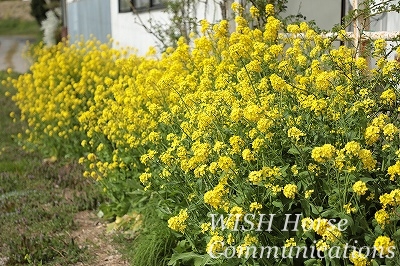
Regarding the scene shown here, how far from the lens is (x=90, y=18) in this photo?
17172mm

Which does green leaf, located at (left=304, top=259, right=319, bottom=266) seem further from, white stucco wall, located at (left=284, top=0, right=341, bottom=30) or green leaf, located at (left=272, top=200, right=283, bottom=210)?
white stucco wall, located at (left=284, top=0, right=341, bottom=30)

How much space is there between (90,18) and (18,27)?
32855 mm

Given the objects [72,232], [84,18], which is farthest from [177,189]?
[84,18]

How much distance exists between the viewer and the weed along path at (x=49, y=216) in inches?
191

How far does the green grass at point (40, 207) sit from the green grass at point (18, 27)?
38.0 m

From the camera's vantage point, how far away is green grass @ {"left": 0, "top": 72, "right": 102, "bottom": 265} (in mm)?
4879

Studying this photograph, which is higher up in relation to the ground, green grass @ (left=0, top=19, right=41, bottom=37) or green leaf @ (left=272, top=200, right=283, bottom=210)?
green leaf @ (left=272, top=200, right=283, bottom=210)

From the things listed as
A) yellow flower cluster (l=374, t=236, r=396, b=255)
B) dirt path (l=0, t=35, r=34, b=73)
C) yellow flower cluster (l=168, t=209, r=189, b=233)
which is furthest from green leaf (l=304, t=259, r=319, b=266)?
dirt path (l=0, t=35, r=34, b=73)

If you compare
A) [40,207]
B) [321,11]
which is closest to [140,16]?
[321,11]

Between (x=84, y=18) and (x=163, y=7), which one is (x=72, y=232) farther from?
(x=84, y=18)

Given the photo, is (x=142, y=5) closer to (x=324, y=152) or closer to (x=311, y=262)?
(x=311, y=262)

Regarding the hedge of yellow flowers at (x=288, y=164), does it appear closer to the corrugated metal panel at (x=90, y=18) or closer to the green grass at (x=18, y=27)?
the corrugated metal panel at (x=90, y=18)

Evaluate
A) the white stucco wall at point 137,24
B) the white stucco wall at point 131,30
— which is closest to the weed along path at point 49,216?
the white stucco wall at point 137,24

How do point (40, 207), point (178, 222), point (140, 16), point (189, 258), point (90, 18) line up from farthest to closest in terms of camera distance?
point (90, 18)
point (140, 16)
point (40, 207)
point (189, 258)
point (178, 222)
